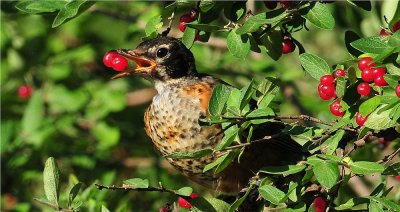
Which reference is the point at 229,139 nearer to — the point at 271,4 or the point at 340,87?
the point at 340,87

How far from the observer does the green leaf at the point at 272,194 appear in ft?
8.79

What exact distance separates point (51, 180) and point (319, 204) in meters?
0.90

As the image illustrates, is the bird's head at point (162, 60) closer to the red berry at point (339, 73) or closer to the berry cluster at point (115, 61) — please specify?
the berry cluster at point (115, 61)

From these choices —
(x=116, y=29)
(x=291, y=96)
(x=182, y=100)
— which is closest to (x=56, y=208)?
(x=182, y=100)

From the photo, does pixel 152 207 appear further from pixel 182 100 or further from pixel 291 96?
pixel 182 100

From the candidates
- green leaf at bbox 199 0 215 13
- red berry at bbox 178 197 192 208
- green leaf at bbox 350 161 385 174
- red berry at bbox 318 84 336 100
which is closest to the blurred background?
red berry at bbox 178 197 192 208

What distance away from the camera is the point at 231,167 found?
3750 millimetres

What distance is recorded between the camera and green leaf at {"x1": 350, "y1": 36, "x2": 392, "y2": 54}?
100 inches

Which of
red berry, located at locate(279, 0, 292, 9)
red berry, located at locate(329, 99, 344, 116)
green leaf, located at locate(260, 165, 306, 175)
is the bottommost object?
green leaf, located at locate(260, 165, 306, 175)

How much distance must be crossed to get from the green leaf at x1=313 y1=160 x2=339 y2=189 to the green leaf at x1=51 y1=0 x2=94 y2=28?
1009 millimetres

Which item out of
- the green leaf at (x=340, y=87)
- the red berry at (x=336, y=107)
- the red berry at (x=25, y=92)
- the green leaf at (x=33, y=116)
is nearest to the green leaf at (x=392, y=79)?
the green leaf at (x=340, y=87)

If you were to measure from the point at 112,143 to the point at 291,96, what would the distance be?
108 centimetres

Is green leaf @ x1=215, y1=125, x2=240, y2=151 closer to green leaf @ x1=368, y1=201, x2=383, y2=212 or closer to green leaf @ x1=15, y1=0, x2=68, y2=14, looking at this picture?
green leaf @ x1=368, y1=201, x2=383, y2=212

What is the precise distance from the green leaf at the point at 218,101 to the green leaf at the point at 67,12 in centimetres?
60
